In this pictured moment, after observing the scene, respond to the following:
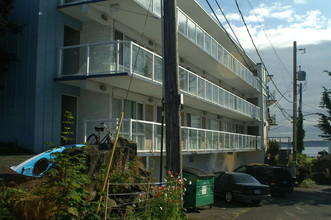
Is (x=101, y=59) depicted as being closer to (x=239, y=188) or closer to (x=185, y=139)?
(x=185, y=139)

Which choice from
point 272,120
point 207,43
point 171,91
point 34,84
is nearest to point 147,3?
point 34,84

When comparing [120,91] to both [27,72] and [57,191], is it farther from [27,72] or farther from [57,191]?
[57,191]

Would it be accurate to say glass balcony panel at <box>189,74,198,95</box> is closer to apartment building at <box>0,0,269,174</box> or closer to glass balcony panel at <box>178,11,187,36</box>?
apartment building at <box>0,0,269,174</box>

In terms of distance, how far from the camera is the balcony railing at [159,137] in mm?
13414

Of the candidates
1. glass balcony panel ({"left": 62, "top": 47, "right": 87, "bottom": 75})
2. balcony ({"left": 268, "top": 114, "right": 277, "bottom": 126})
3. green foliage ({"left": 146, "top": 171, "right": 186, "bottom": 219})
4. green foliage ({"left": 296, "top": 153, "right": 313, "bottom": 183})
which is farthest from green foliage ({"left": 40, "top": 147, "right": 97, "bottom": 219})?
balcony ({"left": 268, "top": 114, "right": 277, "bottom": 126})

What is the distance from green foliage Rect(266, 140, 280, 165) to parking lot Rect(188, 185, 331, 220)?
1854 centimetres

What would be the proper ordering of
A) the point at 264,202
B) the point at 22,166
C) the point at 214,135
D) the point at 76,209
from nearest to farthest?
the point at 76,209, the point at 22,166, the point at 264,202, the point at 214,135

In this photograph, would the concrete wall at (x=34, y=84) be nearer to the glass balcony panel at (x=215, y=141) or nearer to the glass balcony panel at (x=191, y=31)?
the glass balcony panel at (x=191, y=31)

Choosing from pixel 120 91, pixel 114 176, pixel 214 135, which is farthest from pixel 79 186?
pixel 214 135

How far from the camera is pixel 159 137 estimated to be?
50.0ft

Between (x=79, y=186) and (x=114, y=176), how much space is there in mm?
2399

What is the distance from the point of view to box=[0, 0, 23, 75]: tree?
12832 millimetres

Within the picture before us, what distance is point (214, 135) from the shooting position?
71.2ft

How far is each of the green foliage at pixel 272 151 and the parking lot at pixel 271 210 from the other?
1854cm
